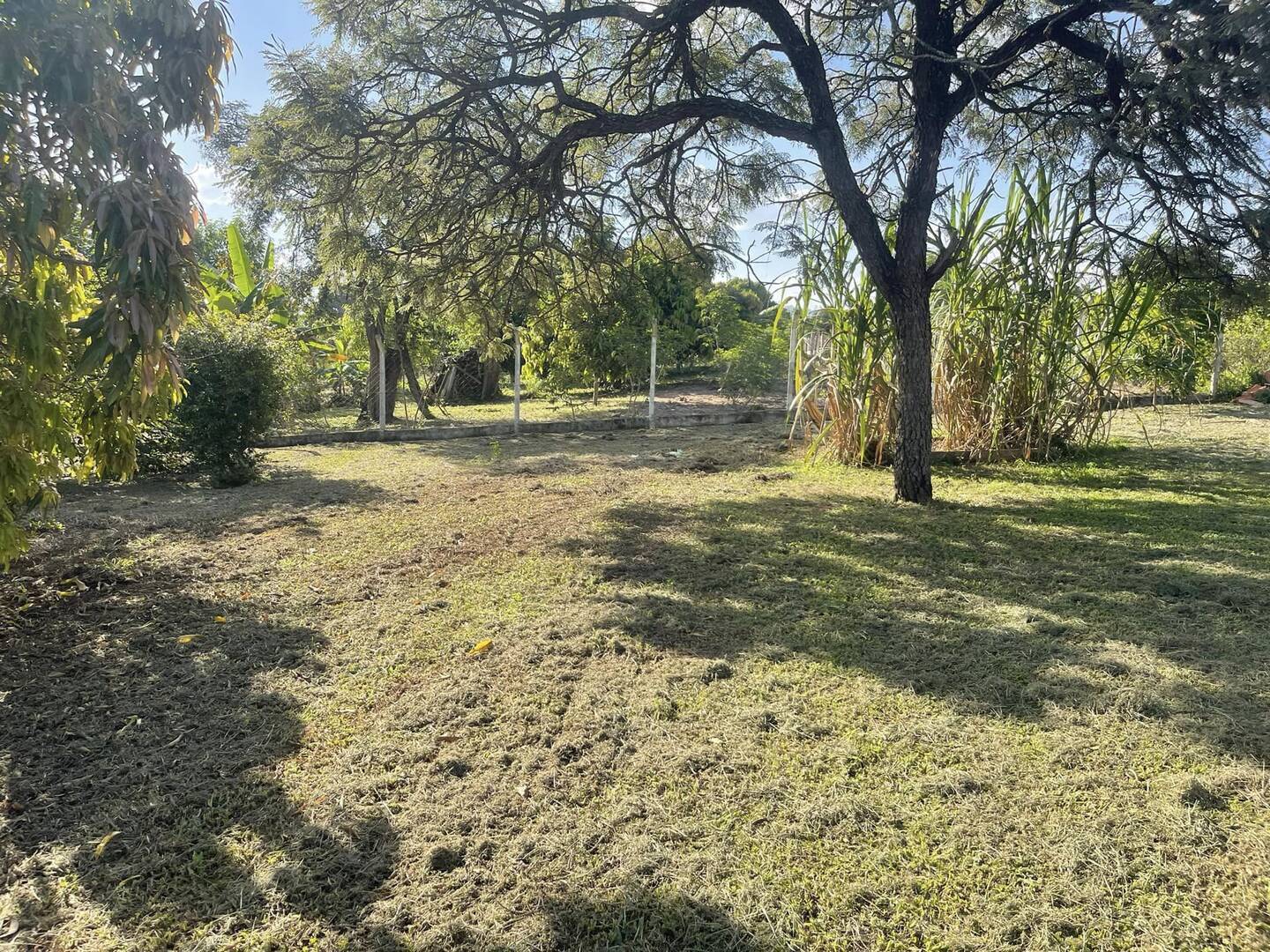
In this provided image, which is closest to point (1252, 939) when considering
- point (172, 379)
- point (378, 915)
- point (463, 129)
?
point (378, 915)

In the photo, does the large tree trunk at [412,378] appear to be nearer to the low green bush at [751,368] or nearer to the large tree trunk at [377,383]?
the large tree trunk at [377,383]

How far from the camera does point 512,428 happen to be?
11.4m

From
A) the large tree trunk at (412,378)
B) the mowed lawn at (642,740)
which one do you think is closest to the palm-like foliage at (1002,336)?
the mowed lawn at (642,740)

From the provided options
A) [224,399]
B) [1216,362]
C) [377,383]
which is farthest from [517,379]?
[1216,362]

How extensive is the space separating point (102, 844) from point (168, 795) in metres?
0.22

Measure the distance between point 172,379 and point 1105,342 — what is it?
7060 mm

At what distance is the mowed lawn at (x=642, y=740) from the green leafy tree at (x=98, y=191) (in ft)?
3.59

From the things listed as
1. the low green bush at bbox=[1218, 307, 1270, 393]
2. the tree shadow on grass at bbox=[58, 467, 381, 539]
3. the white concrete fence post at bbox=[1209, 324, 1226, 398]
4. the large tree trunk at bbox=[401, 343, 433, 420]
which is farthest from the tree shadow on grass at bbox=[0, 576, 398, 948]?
the low green bush at bbox=[1218, 307, 1270, 393]

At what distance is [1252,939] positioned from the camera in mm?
1591

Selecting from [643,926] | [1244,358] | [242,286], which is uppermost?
[242,286]

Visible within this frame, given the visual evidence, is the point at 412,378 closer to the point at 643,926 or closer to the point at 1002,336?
the point at 1002,336

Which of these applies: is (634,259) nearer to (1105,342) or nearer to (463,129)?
(463,129)

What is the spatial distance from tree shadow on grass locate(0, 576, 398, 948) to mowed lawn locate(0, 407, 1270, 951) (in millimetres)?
12

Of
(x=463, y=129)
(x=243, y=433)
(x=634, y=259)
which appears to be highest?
(x=463, y=129)
